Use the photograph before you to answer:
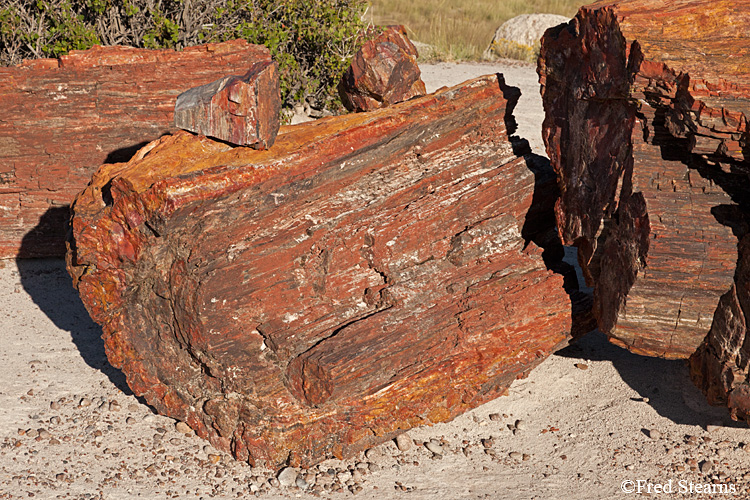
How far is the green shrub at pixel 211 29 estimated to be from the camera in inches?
295

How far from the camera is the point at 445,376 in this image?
3.92m

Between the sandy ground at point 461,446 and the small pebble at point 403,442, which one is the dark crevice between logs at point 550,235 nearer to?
the sandy ground at point 461,446

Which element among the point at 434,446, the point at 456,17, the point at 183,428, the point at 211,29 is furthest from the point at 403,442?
the point at 456,17

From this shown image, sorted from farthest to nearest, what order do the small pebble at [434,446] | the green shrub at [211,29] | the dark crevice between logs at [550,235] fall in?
the green shrub at [211,29]
the dark crevice between logs at [550,235]
the small pebble at [434,446]

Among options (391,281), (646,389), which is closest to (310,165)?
(391,281)

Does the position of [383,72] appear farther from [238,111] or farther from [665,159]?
[665,159]

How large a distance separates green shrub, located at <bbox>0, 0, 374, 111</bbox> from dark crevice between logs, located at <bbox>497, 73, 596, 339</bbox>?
4.66 m

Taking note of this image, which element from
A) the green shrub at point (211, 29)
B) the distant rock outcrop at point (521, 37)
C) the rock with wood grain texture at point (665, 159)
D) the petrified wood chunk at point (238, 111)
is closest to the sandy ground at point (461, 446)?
the rock with wood grain texture at point (665, 159)

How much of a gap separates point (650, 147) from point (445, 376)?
5.32ft

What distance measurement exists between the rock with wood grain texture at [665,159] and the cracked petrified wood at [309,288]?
2.06 feet

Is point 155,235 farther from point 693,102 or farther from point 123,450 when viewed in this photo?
point 693,102

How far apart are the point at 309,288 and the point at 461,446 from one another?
4.05ft

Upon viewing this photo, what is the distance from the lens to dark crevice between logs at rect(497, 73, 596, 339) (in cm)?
419

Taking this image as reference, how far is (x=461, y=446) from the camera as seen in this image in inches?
156
